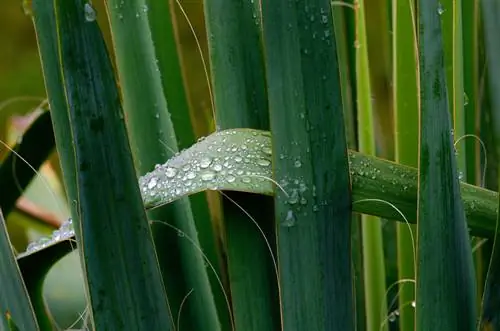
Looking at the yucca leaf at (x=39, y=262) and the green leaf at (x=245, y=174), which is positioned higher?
the green leaf at (x=245, y=174)

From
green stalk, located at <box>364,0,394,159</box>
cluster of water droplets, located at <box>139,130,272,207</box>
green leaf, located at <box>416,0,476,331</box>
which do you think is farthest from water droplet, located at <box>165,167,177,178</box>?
green stalk, located at <box>364,0,394,159</box>

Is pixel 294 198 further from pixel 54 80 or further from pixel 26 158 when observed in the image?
pixel 26 158

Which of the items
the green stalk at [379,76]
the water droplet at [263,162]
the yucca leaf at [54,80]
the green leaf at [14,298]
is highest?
the green stalk at [379,76]

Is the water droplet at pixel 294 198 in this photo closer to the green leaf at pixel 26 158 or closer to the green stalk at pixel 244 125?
the green stalk at pixel 244 125

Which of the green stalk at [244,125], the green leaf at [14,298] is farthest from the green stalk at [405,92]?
the green leaf at [14,298]

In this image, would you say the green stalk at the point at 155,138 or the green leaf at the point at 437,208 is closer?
the green leaf at the point at 437,208

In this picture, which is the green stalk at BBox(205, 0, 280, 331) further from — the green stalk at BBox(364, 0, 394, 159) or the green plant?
the green stalk at BBox(364, 0, 394, 159)
